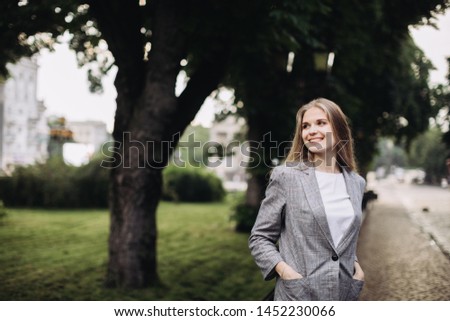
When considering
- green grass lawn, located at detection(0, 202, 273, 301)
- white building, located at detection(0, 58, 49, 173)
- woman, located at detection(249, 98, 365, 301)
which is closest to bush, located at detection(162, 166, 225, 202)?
green grass lawn, located at detection(0, 202, 273, 301)

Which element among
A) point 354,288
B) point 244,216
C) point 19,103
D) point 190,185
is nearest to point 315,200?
point 354,288

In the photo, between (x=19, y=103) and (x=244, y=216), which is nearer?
(x=19, y=103)

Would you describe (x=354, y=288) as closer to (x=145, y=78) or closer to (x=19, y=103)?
(x=145, y=78)

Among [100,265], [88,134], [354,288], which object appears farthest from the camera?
[88,134]

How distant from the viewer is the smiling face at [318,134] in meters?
2.55

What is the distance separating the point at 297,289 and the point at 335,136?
2.82ft

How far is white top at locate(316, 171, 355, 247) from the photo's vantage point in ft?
7.91

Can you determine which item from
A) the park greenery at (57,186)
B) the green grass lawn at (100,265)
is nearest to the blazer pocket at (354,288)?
the green grass lawn at (100,265)

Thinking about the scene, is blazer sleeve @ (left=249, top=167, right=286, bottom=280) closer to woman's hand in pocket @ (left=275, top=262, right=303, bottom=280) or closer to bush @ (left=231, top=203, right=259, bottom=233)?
woman's hand in pocket @ (left=275, top=262, right=303, bottom=280)

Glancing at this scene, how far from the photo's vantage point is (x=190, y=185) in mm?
24609

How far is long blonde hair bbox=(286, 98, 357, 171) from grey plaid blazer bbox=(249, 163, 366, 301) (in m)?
0.21

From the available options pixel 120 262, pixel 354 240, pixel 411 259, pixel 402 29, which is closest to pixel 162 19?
pixel 120 262

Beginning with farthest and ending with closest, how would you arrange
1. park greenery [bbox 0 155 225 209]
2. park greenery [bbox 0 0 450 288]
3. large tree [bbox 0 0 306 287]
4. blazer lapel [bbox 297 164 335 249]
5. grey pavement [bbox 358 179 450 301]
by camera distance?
park greenery [bbox 0 155 225 209], large tree [bbox 0 0 306 287], park greenery [bbox 0 0 450 288], grey pavement [bbox 358 179 450 301], blazer lapel [bbox 297 164 335 249]

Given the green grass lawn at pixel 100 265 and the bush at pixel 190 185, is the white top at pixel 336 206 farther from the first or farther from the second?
the bush at pixel 190 185
